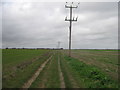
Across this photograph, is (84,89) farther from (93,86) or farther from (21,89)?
(21,89)

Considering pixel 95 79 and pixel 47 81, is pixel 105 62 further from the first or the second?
pixel 47 81

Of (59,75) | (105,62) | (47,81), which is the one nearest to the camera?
(47,81)

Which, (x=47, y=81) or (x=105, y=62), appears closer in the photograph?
(x=47, y=81)

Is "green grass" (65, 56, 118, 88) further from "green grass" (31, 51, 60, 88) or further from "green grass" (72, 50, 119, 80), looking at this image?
"green grass" (31, 51, 60, 88)

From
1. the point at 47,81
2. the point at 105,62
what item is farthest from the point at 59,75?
the point at 105,62

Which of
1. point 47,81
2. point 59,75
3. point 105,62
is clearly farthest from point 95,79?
point 105,62

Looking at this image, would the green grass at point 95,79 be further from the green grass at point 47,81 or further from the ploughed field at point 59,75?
the green grass at point 47,81

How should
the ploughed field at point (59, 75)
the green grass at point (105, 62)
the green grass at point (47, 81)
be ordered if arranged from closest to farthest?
the green grass at point (47, 81)
the ploughed field at point (59, 75)
the green grass at point (105, 62)

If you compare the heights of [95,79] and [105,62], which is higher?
[95,79]

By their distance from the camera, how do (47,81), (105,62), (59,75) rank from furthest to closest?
(105,62) → (59,75) → (47,81)

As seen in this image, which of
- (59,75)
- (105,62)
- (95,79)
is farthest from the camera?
(105,62)

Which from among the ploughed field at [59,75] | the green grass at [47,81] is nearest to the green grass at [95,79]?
the ploughed field at [59,75]

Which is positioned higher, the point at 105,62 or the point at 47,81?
the point at 47,81

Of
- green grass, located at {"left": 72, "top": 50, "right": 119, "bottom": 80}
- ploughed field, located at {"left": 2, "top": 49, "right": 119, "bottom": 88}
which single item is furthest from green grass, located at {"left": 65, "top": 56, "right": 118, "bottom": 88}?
green grass, located at {"left": 72, "top": 50, "right": 119, "bottom": 80}
